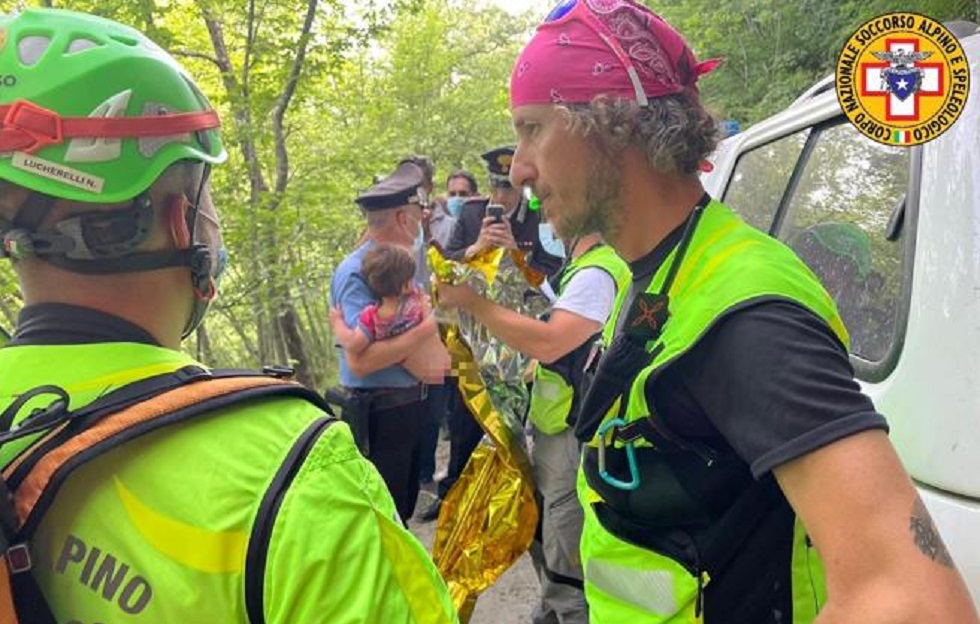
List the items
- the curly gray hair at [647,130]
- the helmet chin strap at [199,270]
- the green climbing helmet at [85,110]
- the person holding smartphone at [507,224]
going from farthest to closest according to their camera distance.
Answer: the person holding smartphone at [507,224], the curly gray hair at [647,130], the helmet chin strap at [199,270], the green climbing helmet at [85,110]

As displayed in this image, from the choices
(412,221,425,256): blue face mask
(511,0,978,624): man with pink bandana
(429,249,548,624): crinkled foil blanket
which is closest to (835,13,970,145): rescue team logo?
(511,0,978,624): man with pink bandana

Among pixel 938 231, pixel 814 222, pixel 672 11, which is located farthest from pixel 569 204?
pixel 672 11

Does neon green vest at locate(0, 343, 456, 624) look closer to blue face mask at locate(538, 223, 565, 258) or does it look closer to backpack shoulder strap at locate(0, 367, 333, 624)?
backpack shoulder strap at locate(0, 367, 333, 624)

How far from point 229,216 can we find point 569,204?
20.3 feet

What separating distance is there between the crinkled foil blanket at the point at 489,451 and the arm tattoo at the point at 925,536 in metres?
1.92

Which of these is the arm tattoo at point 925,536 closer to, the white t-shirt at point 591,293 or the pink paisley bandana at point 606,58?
the pink paisley bandana at point 606,58

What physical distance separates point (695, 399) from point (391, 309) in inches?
109

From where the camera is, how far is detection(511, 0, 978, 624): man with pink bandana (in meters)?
1.02

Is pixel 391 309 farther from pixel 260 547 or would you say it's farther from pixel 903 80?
pixel 260 547

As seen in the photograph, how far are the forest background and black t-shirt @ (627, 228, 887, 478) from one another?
540 centimetres

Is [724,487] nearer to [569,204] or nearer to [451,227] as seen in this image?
[569,204]

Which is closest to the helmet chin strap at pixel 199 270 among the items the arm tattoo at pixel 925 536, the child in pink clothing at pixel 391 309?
the arm tattoo at pixel 925 536

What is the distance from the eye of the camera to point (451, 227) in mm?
5691

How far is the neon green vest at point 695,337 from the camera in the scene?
1.19m
